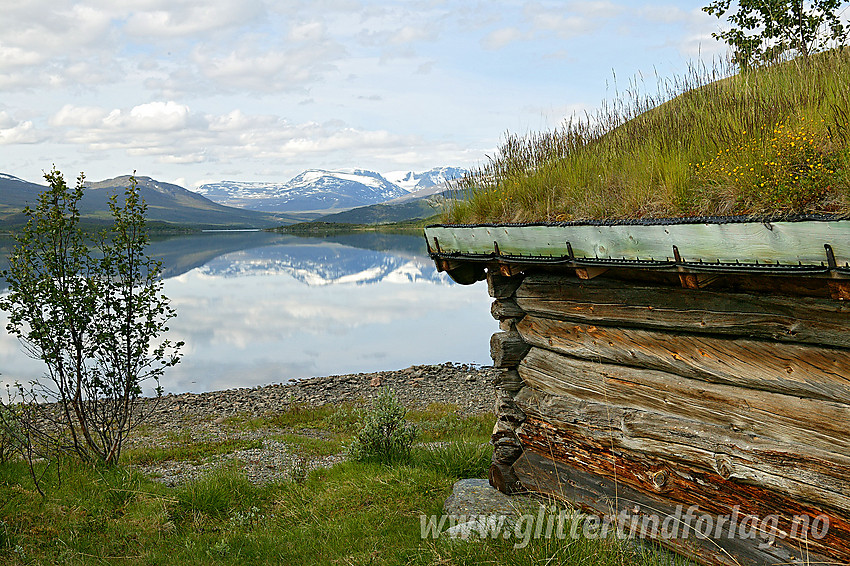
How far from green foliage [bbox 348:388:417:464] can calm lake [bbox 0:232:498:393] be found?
334 inches

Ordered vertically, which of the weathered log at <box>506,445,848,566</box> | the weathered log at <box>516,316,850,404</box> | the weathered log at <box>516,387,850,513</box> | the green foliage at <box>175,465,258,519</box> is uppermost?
the weathered log at <box>516,316,850,404</box>

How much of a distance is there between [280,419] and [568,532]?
1209cm

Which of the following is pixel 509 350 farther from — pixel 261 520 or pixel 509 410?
pixel 261 520

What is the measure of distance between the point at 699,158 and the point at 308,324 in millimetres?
38241

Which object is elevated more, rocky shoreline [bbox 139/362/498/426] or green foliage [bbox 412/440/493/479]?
green foliage [bbox 412/440/493/479]

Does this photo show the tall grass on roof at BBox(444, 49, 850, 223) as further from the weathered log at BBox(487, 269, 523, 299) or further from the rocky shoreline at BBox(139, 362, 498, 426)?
the rocky shoreline at BBox(139, 362, 498, 426)

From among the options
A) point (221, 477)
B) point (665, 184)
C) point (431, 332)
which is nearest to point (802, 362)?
point (665, 184)

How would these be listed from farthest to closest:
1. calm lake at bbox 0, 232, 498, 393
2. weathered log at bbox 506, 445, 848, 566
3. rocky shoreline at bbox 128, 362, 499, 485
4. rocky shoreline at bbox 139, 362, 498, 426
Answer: calm lake at bbox 0, 232, 498, 393
rocky shoreline at bbox 139, 362, 498, 426
rocky shoreline at bbox 128, 362, 499, 485
weathered log at bbox 506, 445, 848, 566

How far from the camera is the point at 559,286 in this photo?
556cm

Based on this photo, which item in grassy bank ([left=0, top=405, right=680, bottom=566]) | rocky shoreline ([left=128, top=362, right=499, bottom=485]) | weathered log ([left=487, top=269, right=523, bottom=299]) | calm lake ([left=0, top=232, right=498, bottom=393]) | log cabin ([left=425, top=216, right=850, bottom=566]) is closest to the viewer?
log cabin ([left=425, top=216, right=850, bottom=566])

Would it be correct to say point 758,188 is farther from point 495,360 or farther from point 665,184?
point 495,360

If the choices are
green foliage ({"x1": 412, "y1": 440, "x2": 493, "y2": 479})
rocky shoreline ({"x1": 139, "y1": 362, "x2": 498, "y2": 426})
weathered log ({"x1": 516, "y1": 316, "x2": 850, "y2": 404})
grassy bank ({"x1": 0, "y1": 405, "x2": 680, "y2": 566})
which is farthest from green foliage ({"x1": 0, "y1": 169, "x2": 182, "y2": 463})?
rocky shoreline ({"x1": 139, "y1": 362, "x2": 498, "y2": 426})

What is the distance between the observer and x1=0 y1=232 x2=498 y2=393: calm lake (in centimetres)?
2678

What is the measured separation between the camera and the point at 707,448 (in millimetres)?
4324
